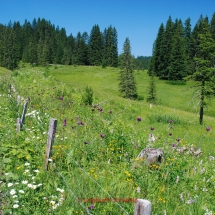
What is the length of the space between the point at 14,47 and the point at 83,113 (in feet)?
273

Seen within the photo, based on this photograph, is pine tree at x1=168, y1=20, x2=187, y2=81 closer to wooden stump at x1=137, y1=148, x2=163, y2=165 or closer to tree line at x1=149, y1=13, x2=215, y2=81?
tree line at x1=149, y1=13, x2=215, y2=81

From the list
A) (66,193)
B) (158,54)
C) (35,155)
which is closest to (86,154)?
(35,155)

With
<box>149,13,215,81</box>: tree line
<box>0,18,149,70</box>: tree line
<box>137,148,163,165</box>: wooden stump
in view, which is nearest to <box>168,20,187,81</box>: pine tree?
<box>149,13,215,81</box>: tree line

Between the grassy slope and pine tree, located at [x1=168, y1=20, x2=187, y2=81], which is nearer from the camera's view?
the grassy slope

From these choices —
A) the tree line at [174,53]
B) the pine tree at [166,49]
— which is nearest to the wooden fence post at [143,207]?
the tree line at [174,53]

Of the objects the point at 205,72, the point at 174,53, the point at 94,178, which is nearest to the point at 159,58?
the point at 174,53

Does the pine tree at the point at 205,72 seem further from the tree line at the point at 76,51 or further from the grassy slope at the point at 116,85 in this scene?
the tree line at the point at 76,51

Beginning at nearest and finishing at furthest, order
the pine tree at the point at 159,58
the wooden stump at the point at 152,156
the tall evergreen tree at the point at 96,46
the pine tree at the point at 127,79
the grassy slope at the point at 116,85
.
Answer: the wooden stump at the point at 152,156 → the grassy slope at the point at 116,85 → the pine tree at the point at 127,79 → the pine tree at the point at 159,58 → the tall evergreen tree at the point at 96,46

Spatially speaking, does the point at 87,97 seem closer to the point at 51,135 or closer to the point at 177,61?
the point at 51,135

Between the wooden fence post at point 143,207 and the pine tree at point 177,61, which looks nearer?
the wooden fence post at point 143,207

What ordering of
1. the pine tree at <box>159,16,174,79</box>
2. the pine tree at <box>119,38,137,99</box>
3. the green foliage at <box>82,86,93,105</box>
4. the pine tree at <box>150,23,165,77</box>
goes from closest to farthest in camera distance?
1. the green foliage at <box>82,86,93,105</box>
2. the pine tree at <box>119,38,137,99</box>
3. the pine tree at <box>159,16,174,79</box>
4. the pine tree at <box>150,23,165,77</box>

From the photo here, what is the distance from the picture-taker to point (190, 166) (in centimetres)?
542

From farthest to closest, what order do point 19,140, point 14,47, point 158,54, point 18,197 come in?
point 14,47
point 158,54
point 19,140
point 18,197

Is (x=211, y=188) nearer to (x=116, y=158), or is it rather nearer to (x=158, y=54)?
(x=116, y=158)
